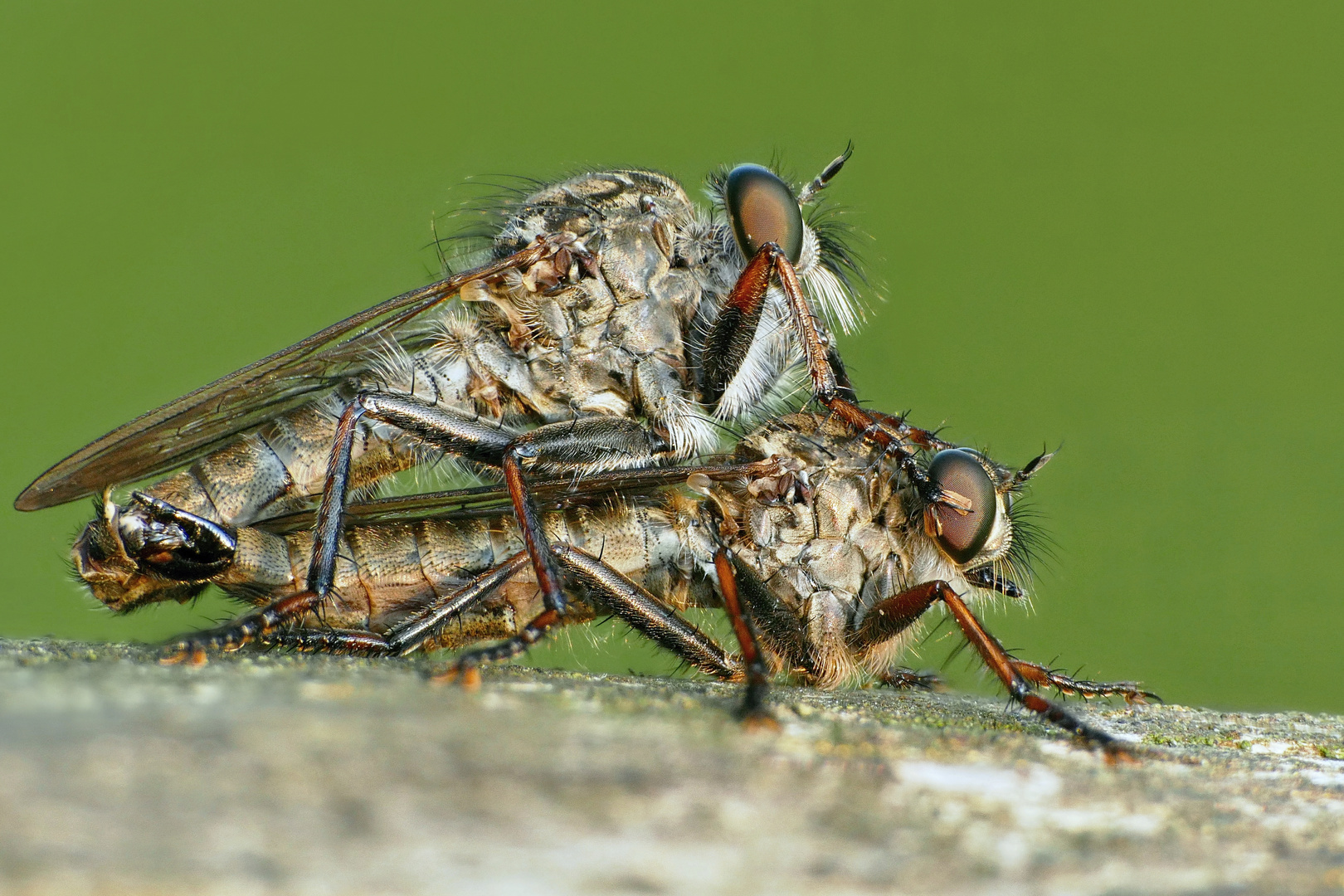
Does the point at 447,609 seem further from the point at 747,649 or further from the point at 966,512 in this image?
the point at 966,512

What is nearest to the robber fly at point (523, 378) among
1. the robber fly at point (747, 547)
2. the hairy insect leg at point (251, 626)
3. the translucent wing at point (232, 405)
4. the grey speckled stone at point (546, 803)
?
the translucent wing at point (232, 405)

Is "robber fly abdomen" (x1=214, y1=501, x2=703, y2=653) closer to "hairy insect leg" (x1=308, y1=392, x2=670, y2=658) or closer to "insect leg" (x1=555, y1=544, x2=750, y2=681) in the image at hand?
"hairy insect leg" (x1=308, y1=392, x2=670, y2=658)

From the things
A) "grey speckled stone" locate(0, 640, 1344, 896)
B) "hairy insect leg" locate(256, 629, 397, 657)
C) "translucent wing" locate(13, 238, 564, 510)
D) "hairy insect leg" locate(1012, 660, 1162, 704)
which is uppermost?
"translucent wing" locate(13, 238, 564, 510)

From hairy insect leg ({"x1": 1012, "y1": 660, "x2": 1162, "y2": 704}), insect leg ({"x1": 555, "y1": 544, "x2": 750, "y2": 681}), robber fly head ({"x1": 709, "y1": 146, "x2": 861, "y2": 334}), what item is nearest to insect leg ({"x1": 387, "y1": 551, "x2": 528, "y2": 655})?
insect leg ({"x1": 555, "y1": 544, "x2": 750, "y2": 681})

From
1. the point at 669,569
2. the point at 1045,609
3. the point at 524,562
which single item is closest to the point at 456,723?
the point at 524,562

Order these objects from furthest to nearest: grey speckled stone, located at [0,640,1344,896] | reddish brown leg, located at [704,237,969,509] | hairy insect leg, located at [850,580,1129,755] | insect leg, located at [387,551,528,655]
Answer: reddish brown leg, located at [704,237,969,509] < insect leg, located at [387,551,528,655] < hairy insect leg, located at [850,580,1129,755] < grey speckled stone, located at [0,640,1344,896]

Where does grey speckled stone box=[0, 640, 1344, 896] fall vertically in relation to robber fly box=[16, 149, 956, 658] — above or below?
below

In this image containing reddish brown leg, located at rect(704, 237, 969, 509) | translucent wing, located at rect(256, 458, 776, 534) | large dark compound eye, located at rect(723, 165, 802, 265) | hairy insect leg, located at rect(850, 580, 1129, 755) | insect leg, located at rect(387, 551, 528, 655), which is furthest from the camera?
large dark compound eye, located at rect(723, 165, 802, 265)
